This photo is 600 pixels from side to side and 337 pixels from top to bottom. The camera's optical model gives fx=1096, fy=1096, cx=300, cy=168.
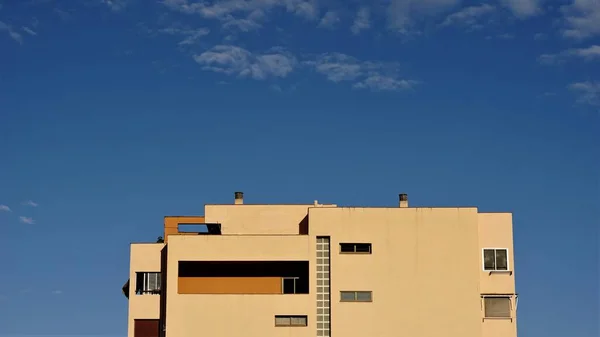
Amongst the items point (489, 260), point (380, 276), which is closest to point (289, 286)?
point (380, 276)

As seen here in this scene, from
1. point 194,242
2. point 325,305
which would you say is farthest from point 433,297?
point 194,242

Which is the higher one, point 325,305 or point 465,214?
point 465,214

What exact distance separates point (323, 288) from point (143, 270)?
1158 cm

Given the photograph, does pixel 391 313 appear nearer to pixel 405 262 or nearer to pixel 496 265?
pixel 405 262

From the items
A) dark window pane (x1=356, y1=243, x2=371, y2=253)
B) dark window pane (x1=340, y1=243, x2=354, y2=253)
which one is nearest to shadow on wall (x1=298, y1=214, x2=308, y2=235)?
dark window pane (x1=340, y1=243, x2=354, y2=253)

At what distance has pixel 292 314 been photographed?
58.6m

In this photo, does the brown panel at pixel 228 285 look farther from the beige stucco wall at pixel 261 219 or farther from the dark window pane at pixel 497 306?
the dark window pane at pixel 497 306

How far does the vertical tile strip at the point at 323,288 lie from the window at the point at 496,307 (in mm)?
8540

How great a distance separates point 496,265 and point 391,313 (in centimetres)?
649

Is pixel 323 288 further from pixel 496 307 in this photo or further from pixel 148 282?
pixel 148 282

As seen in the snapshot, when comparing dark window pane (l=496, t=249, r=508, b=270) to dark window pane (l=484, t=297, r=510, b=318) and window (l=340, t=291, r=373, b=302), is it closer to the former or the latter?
dark window pane (l=484, t=297, r=510, b=318)

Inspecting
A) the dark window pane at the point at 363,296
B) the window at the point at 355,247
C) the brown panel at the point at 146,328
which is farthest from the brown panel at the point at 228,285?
the dark window pane at the point at 363,296

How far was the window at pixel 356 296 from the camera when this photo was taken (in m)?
58.7

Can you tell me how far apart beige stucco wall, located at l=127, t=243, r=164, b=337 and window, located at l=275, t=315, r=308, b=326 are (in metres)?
8.50
